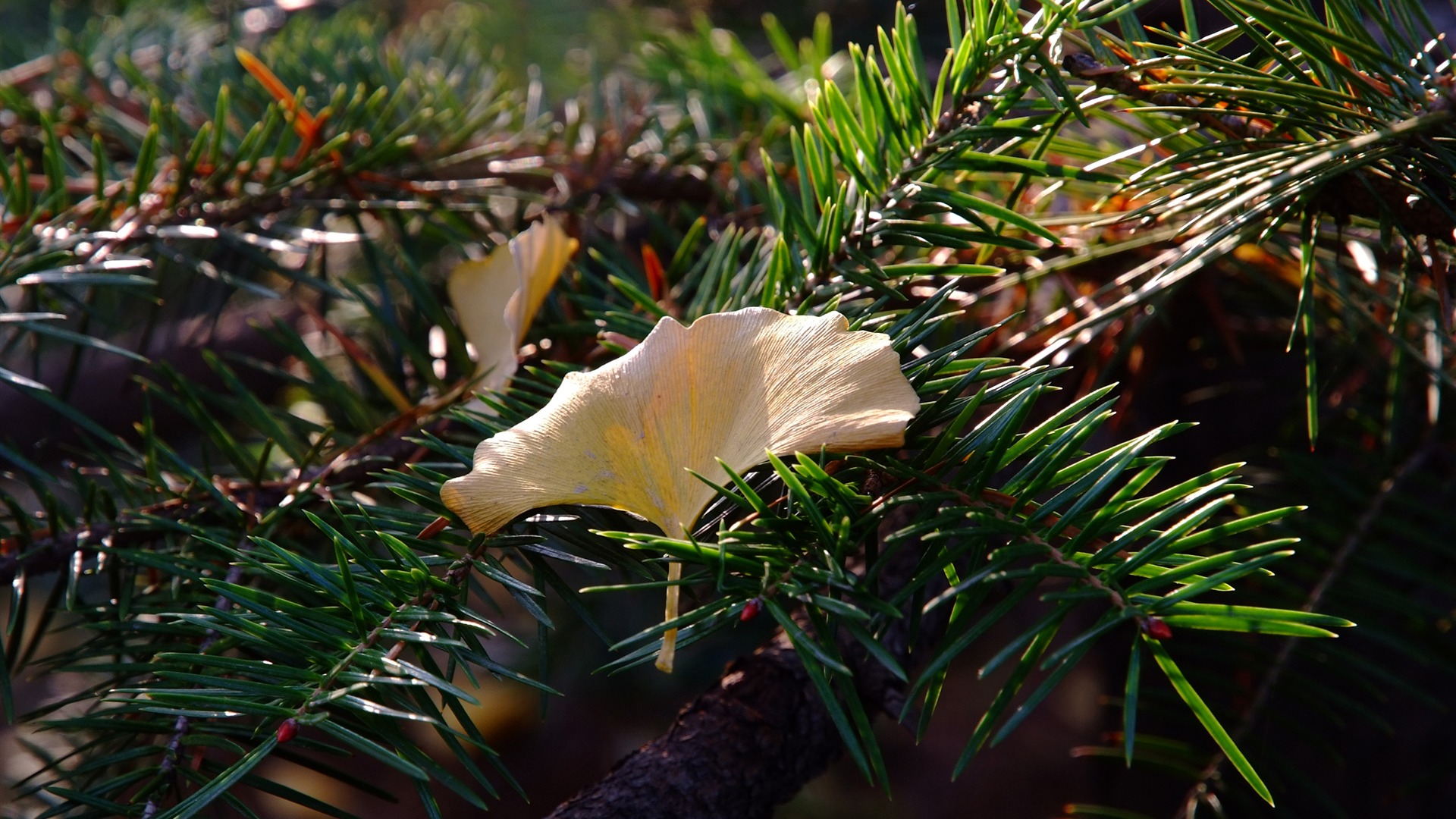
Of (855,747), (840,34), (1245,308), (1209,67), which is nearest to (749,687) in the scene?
(855,747)

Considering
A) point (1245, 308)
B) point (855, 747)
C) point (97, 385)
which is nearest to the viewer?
point (855, 747)

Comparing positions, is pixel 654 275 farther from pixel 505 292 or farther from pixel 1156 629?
pixel 1156 629

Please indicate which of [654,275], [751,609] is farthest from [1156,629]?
[654,275]

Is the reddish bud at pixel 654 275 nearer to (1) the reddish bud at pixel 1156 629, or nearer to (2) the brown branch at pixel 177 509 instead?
(2) the brown branch at pixel 177 509

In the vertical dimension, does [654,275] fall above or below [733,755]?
above

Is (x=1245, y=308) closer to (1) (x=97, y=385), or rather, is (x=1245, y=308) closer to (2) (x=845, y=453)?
(2) (x=845, y=453)

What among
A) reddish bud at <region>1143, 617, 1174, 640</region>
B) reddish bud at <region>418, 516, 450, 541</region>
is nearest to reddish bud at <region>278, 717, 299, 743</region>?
reddish bud at <region>418, 516, 450, 541</region>

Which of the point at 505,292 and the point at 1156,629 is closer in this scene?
the point at 1156,629
